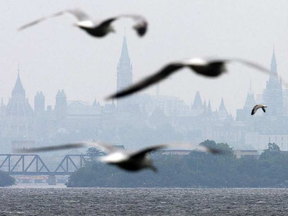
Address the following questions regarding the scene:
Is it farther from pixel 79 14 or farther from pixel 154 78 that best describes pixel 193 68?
pixel 79 14

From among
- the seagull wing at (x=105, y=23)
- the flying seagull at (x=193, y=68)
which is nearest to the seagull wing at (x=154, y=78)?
the flying seagull at (x=193, y=68)

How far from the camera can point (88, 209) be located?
605 ft

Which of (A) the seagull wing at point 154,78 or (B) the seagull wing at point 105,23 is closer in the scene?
(A) the seagull wing at point 154,78

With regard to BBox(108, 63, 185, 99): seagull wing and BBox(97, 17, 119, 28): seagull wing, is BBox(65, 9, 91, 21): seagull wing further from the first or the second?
BBox(108, 63, 185, 99): seagull wing

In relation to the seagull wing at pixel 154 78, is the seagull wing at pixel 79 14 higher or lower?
higher

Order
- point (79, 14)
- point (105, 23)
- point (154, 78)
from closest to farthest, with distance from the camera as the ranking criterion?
1. point (154, 78)
2. point (105, 23)
3. point (79, 14)

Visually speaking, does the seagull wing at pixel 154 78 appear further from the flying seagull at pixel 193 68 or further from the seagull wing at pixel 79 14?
the seagull wing at pixel 79 14

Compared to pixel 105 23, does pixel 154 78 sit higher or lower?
lower

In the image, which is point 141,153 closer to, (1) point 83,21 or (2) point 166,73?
(2) point 166,73

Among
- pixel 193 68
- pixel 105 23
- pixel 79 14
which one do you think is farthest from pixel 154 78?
pixel 79 14

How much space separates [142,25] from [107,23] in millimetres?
1567

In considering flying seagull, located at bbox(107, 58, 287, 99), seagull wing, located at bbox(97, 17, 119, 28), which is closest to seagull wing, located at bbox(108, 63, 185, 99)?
flying seagull, located at bbox(107, 58, 287, 99)

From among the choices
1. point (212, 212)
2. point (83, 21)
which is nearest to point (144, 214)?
point (212, 212)

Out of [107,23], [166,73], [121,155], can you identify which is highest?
[107,23]
